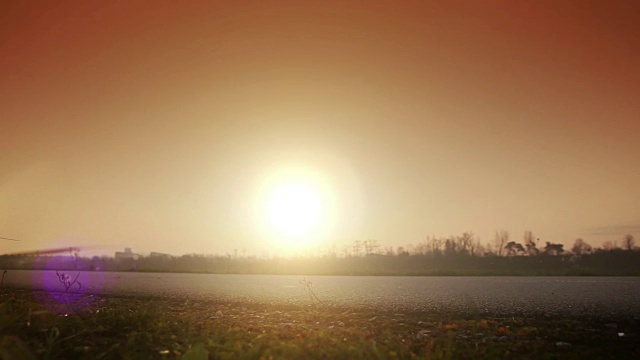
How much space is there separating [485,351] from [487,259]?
7324cm

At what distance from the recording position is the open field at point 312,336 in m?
6.83

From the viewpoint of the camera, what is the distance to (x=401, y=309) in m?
13.2

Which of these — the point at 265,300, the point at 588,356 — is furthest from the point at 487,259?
the point at 588,356

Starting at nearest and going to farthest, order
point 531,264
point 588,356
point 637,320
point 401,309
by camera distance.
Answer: point 588,356 < point 637,320 < point 401,309 < point 531,264

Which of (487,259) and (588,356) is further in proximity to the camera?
(487,259)

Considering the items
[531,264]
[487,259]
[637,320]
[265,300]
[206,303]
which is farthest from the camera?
[487,259]

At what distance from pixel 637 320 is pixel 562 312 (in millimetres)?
1947

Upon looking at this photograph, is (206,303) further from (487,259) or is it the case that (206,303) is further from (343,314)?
(487,259)

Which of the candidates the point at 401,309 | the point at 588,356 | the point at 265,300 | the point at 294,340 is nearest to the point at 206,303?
the point at 265,300

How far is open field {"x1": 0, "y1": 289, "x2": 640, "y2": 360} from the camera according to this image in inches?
269

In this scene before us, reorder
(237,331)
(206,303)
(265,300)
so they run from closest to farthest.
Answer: (237,331)
(206,303)
(265,300)

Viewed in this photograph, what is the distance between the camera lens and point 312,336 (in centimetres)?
841

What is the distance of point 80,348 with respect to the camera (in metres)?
6.91

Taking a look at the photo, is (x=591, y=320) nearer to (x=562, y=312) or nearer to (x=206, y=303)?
(x=562, y=312)
